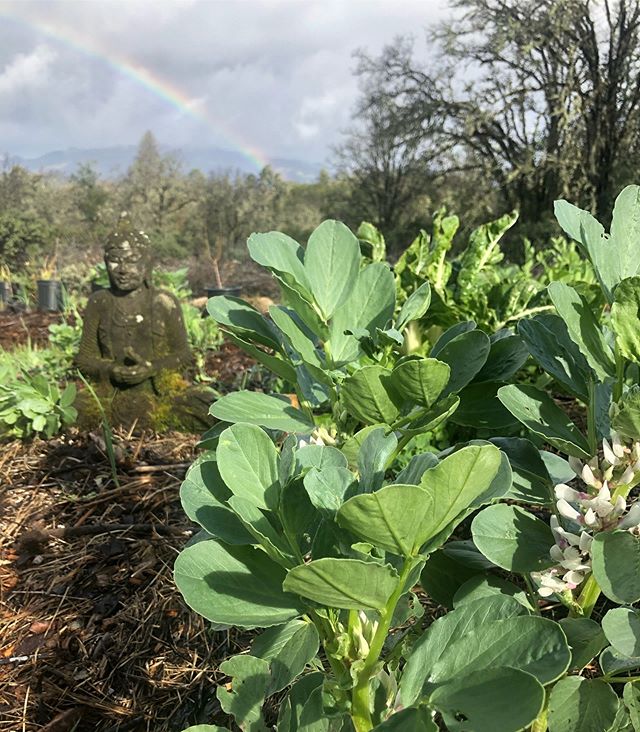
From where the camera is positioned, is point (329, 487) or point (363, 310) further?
point (363, 310)

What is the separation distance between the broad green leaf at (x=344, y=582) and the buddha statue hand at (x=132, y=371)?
304 cm

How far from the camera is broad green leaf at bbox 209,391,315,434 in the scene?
606 mm

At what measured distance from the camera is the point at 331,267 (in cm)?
67

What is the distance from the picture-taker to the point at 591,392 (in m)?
0.58

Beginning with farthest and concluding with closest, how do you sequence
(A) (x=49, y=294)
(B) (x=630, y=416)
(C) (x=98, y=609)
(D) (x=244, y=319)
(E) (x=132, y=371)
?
(A) (x=49, y=294) → (E) (x=132, y=371) → (C) (x=98, y=609) → (D) (x=244, y=319) → (B) (x=630, y=416)

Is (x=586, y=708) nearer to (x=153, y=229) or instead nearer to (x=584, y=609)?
(x=584, y=609)

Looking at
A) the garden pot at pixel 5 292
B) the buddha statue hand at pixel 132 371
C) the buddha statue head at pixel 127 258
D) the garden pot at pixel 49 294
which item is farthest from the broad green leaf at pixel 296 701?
the garden pot at pixel 5 292

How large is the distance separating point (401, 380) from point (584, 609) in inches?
12.1

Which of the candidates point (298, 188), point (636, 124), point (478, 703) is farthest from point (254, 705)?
point (298, 188)

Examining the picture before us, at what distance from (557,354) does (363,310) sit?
0.21 meters

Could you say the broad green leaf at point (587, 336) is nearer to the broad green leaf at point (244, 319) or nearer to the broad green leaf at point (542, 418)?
the broad green leaf at point (542, 418)

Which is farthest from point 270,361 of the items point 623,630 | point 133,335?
point 133,335

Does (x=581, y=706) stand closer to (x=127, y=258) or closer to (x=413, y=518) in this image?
(x=413, y=518)

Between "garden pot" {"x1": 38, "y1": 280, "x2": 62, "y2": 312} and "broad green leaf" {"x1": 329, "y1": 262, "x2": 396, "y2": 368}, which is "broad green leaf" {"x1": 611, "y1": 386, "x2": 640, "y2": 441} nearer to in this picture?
"broad green leaf" {"x1": 329, "y1": 262, "x2": 396, "y2": 368}
